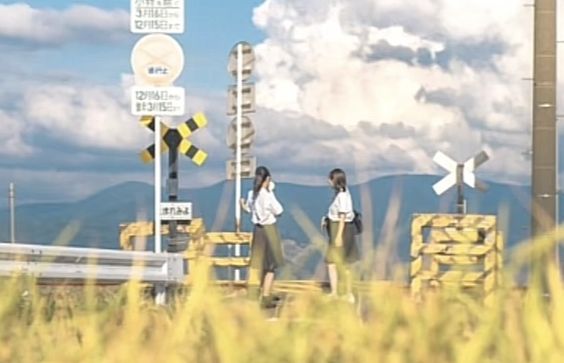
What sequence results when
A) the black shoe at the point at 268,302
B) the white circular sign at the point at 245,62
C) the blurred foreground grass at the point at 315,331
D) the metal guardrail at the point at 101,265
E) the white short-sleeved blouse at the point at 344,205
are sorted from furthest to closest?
the white circular sign at the point at 245,62 → the white short-sleeved blouse at the point at 344,205 → the metal guardrail at the point at 101,265 → the black shoe at the point at 268,302 → the blurred foreground grass at the point at 315,331

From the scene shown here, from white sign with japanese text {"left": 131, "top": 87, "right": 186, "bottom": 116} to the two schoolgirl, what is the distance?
2.17 meters

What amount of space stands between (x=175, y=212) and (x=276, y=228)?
49.8ft

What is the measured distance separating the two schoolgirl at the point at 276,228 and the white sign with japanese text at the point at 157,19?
3.08 m

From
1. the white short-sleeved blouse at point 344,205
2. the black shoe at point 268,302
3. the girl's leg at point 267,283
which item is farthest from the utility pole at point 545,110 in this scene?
the black shoe at point 268,302

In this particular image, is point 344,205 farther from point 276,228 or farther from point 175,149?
point 276,228

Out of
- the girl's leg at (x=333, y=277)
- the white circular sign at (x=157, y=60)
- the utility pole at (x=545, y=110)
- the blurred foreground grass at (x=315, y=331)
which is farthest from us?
the white circular sign at (x=157, y=60)

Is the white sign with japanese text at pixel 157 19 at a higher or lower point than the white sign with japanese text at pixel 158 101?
higher

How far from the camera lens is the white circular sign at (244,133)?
80.4 feet

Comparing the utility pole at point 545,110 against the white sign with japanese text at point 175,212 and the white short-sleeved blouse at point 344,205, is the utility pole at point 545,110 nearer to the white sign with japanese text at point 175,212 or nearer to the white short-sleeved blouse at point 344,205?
the white short-sleeved blouse at point 344,205

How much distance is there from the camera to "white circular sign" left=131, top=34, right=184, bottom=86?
18.7 meters

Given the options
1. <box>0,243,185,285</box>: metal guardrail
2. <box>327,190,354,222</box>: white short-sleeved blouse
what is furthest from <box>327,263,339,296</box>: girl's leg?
<box>327,190,354,222</box>: white short-sleeved blouse

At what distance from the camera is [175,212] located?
66.0ft

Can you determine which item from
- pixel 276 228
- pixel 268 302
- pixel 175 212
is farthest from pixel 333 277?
pixel 175 212

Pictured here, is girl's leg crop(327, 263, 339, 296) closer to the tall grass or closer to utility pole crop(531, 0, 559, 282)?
the tall grass
